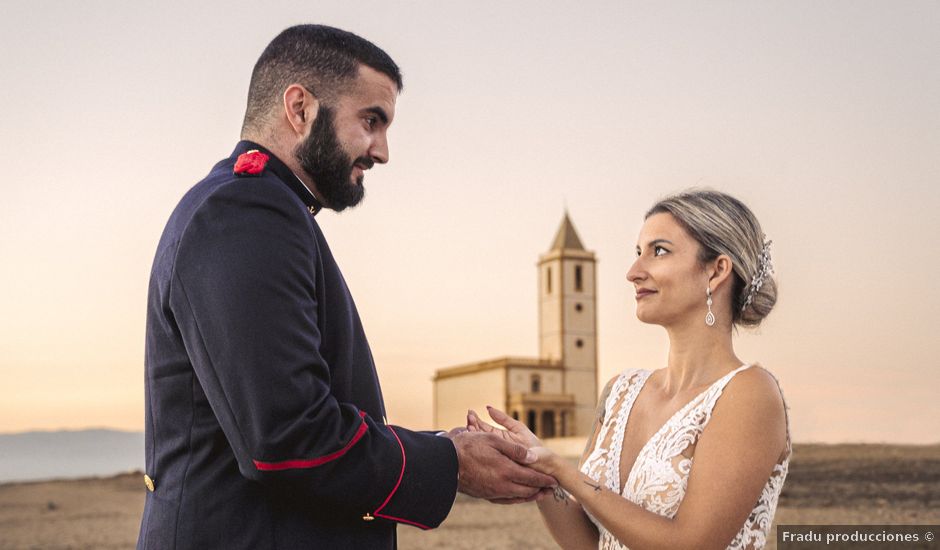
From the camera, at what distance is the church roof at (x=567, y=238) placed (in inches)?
2790

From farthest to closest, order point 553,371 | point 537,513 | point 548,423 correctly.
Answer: point 553,371 < point 548,423 < point 537,513

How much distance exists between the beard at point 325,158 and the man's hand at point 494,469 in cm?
78

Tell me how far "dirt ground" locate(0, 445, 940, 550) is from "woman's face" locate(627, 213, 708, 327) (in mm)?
12706

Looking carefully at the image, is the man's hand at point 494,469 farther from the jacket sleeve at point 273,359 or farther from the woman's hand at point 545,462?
the jacket sleeve at point 273,359

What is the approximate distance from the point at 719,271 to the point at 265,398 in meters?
1.98

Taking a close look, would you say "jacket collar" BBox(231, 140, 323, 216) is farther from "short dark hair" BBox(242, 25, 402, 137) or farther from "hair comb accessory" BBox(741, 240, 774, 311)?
"hair comb accessory" BBox(741, 240, 774, 311)

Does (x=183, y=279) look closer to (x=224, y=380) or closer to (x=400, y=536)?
(x=224, y=380)

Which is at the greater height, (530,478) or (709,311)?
(709,311)

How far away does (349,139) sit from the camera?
2.83 m

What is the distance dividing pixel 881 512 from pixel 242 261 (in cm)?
1870

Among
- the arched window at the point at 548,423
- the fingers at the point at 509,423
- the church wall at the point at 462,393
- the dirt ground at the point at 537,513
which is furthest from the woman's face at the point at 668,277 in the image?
the church wall at the point at 462,393

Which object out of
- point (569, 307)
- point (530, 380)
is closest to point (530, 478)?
point (530, 380)

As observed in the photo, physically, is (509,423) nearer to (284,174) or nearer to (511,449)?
(511,449)

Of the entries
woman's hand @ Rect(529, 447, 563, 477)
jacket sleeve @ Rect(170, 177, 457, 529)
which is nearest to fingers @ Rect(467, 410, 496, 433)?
woman's hand @ Rect(529, 447, 563, 477)
